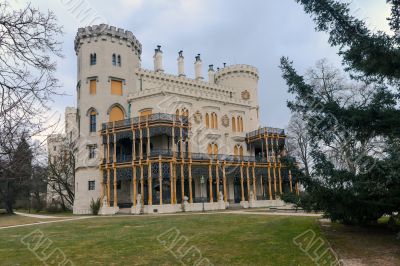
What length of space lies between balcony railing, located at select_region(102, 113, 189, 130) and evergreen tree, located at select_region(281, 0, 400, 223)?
71.2ft

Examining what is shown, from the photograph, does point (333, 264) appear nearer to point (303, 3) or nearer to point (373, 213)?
point (373, 213)

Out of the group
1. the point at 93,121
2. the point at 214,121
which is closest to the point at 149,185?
the point at 93,121

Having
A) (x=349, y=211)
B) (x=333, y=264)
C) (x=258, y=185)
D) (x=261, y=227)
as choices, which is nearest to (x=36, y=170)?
(x=333, y=264)

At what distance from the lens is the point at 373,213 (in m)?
12.2

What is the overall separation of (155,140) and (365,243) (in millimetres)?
26217

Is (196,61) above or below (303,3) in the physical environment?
above

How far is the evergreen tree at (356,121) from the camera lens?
1005cm

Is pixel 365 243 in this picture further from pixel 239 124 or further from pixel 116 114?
pixel 239 124

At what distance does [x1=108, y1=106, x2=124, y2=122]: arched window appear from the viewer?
3625 centimetres

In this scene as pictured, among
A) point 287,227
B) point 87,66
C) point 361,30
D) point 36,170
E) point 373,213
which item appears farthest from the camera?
point 87,66

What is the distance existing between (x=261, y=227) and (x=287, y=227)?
1.02 m

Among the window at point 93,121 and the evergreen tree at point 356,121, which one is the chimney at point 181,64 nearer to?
the window at point 93,121

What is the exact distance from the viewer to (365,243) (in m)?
11.2

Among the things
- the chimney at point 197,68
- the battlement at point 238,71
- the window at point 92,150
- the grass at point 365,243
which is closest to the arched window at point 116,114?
the window at point 92,150
